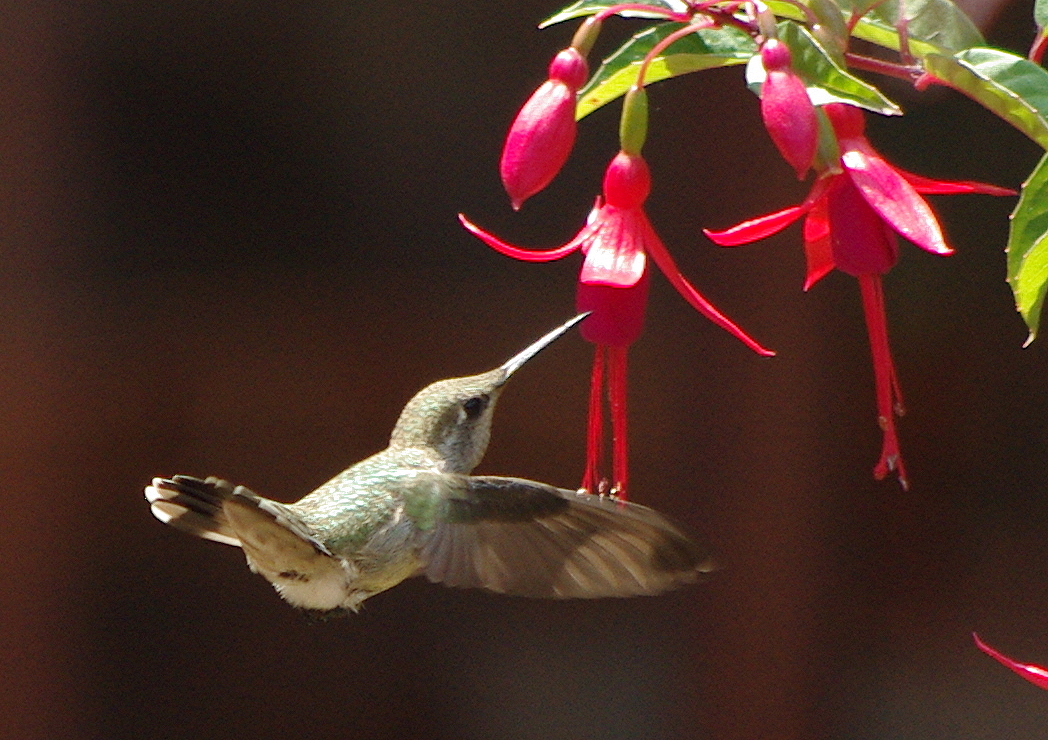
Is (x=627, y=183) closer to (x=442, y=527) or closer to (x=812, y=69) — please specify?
(x=812, y=69)

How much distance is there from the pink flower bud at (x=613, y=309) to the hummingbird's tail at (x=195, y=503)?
0.29 m

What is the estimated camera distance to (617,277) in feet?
2.19

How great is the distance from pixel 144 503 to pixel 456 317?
2.00ft

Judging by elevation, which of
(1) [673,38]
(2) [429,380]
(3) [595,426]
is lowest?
(2) [429,380]

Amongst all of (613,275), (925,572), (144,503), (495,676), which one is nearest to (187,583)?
(144,503)

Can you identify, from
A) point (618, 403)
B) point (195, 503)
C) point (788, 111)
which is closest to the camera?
point (788, 111)

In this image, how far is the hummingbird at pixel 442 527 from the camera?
0.87 meters

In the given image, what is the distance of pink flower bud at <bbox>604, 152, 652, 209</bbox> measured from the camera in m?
0.74

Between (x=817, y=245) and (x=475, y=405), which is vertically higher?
(x=817, y=245)

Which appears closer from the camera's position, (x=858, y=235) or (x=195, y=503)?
(x=858, y=235)

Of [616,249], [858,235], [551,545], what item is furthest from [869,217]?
[551,545]

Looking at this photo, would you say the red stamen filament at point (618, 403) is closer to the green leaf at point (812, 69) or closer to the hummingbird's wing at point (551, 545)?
the hummingbird's wing at point (551, 545)

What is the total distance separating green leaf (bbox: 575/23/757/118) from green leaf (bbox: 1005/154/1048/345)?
154 millimetres

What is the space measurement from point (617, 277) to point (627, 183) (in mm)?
104
